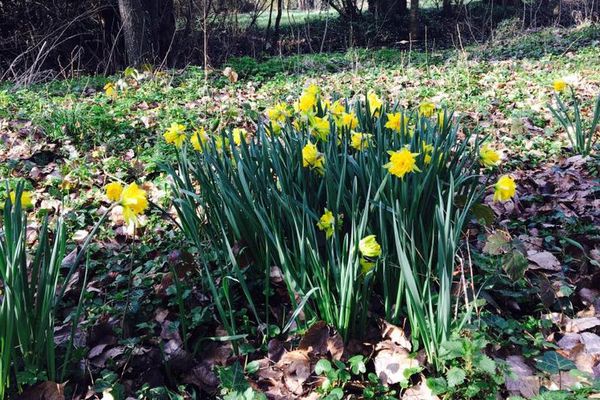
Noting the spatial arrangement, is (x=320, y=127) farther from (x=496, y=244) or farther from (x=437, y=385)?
(x=437, y=385)

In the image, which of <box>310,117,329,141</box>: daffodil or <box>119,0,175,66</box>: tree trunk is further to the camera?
<box>119,0,175,66</box>: tree trunk

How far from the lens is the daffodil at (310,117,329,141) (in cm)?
214

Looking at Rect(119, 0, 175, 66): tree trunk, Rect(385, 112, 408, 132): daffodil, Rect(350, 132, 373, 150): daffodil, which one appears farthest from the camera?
Rect(119, 0, 175, 66): tree trunk

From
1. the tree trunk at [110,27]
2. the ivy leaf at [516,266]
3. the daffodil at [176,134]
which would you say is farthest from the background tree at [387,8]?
the ivy leaf at [516,266]

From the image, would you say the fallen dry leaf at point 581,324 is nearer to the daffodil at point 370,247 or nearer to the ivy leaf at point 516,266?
the ivy leaf at point 516,266

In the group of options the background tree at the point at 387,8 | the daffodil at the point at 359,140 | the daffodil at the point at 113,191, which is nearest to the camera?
the daffodil at the point at 113,191

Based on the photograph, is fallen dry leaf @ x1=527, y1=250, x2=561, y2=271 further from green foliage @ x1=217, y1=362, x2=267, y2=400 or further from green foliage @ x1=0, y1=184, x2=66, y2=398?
green foliage @ x1=0, y1=184, x2=66, y2=398

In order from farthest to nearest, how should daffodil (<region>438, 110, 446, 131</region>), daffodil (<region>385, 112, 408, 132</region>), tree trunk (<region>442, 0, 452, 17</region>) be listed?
tree trunk (<region>442, 0, 452, 17</region>) → daffodil (<region>438, 110, 446, 131</region>) → daffodil (<region>385, 112, 408, 132</region>)

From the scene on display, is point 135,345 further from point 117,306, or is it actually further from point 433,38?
point 433,38

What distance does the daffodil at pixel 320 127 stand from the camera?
2.14 m

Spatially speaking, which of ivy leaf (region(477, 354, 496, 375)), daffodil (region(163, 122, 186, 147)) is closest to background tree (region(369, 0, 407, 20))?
daffodil (region(163, 122, 186, 147))

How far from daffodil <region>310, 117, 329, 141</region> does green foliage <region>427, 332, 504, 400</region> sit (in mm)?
998

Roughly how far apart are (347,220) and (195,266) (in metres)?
0.58

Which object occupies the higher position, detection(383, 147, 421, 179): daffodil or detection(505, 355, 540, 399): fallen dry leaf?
detection(383, 147, 421, 179): daffodil
